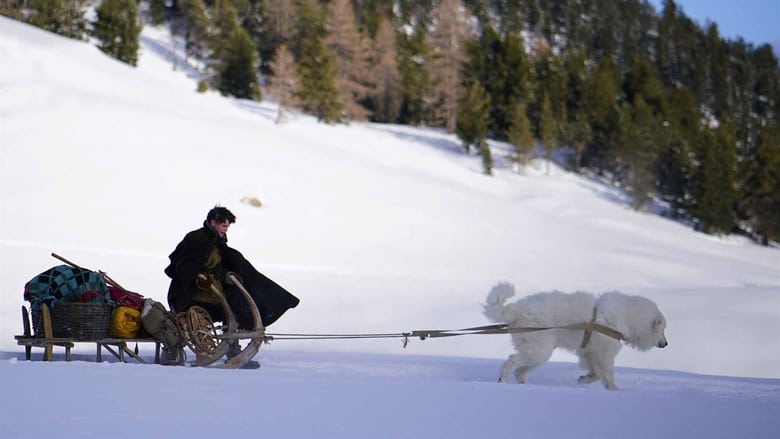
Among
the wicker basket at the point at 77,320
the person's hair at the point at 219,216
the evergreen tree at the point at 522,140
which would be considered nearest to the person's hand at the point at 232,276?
the person's hair at the point at 219,216

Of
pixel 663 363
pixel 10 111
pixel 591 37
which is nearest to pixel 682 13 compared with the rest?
pixel 591 37

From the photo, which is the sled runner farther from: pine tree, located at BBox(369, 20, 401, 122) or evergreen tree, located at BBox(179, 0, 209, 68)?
evergreen tree, located at BBox(179, 0, 209, 68)

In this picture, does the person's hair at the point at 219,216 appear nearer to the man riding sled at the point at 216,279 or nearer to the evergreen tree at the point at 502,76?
the man riding sled at the point at 216,279

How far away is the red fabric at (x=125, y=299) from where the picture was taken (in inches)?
272

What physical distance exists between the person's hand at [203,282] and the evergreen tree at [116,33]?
47.4 meters

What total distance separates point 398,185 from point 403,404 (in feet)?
89.9

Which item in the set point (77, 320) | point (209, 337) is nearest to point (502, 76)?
point (209, 337)

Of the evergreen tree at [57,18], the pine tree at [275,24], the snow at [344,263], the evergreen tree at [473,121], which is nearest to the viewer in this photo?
the snow at [344,263]

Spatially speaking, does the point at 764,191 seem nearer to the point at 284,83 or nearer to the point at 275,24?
the point at 284,83

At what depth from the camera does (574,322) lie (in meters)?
7.02

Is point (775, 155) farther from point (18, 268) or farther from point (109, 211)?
point (18, 268)

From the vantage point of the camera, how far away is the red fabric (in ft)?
22.7

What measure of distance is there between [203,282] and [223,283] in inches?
11.9

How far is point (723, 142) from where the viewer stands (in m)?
51.2
